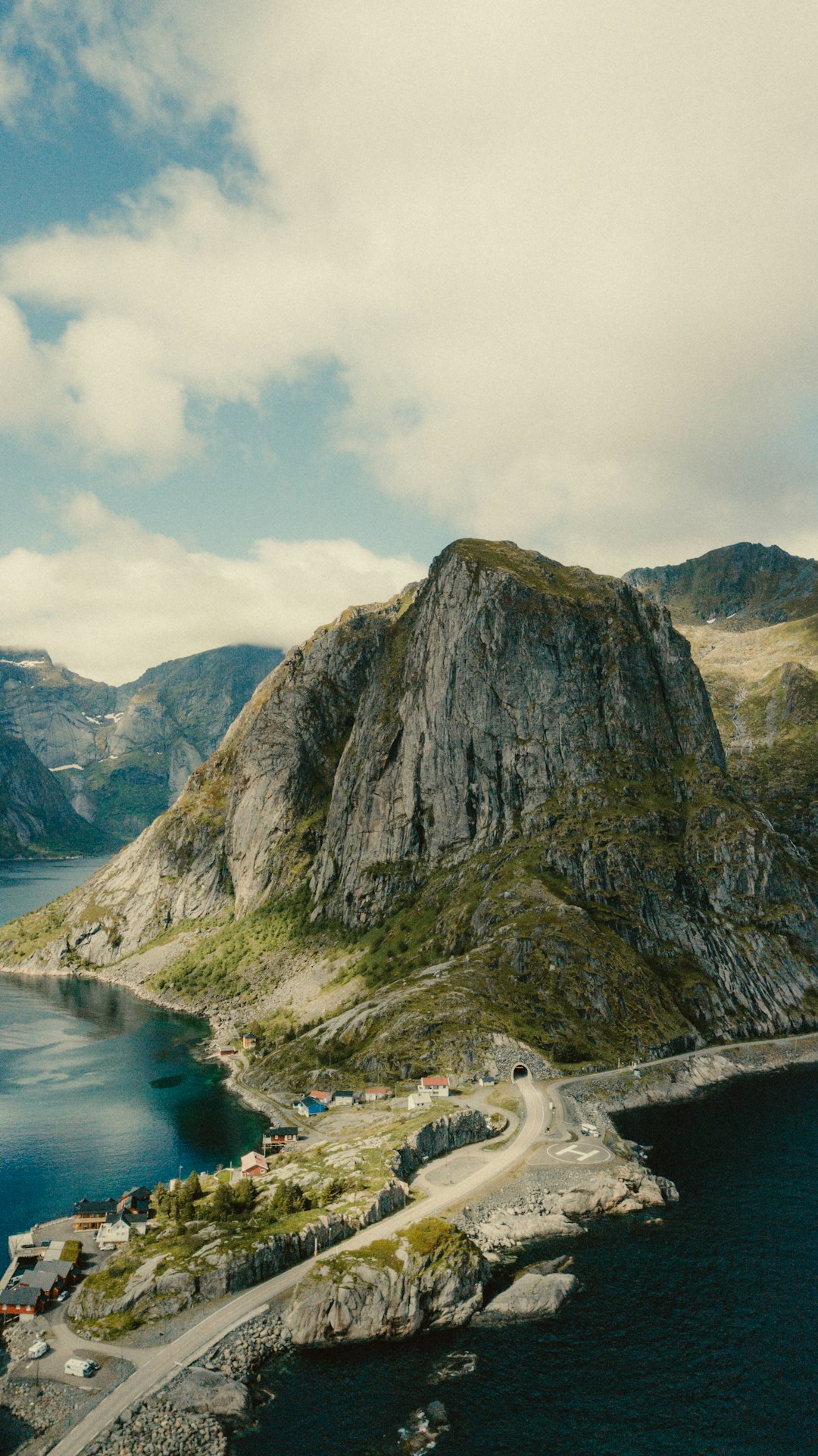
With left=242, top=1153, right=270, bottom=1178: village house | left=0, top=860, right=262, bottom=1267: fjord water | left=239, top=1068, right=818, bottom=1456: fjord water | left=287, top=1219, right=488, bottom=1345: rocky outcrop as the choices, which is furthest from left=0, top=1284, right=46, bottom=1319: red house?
left=242, top=1153, right=270, bottom=1178: village house

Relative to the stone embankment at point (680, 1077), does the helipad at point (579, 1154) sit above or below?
above

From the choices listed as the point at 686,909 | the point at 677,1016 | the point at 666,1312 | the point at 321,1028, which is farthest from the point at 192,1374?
the point at 686,909

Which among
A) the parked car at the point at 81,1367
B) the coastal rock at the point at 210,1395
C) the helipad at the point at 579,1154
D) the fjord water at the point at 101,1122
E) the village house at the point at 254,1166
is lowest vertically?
the fjord water at the point at 101,1122

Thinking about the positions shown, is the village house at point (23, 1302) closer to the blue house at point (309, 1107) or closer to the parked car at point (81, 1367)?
the parked car at point (81, 1367)

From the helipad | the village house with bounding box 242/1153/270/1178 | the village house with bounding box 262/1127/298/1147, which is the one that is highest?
the village house with bounding box 242/1153/270/1178

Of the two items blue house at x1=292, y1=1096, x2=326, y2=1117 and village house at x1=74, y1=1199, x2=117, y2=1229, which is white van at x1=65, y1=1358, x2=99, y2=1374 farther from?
blue house at x1=292, y1=1096, x2=326, y2=1117

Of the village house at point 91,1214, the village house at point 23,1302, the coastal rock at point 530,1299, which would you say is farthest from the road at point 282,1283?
the village house at point 91,1214

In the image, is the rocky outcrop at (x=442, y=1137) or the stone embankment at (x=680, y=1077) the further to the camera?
the stone embankment at (x=680, y=1077)
